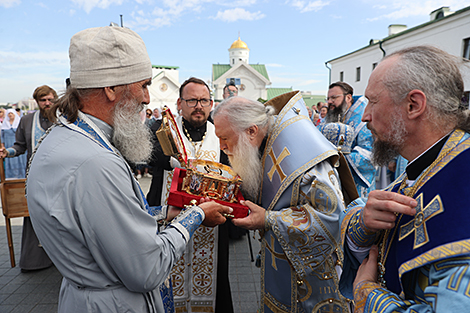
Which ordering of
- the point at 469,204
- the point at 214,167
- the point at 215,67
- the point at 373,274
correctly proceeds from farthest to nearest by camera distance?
the point at 215,67 → the point at 214,167 → the point at 373,274 → the point at 469,204

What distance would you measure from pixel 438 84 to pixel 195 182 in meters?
1.48

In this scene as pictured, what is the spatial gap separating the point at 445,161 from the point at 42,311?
4.06 m

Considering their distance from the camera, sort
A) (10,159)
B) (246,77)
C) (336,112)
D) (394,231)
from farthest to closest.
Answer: (246,77), (10,159), (336,112), (394,231)

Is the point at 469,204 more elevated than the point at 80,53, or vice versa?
the point at 80,53

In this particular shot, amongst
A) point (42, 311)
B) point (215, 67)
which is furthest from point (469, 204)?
point (215, 67)

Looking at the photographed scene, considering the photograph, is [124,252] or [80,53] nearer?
[124,252]

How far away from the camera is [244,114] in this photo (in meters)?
2.26

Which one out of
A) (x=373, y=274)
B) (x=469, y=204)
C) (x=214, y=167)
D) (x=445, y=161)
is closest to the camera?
(x=469, y=204)

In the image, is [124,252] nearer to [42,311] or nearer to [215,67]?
[42,311]

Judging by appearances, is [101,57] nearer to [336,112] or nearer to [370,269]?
[370,269]

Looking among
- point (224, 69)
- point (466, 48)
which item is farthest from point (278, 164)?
point (224, 69)

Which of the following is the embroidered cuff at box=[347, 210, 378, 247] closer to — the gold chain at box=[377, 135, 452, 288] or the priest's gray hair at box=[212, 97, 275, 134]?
the gold chain at box=[377, 135, 452, 288]

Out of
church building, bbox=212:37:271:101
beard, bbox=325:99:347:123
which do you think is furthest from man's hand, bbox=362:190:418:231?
church building, bbox=212:37:271:101

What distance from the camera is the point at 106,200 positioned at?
1164 mm
